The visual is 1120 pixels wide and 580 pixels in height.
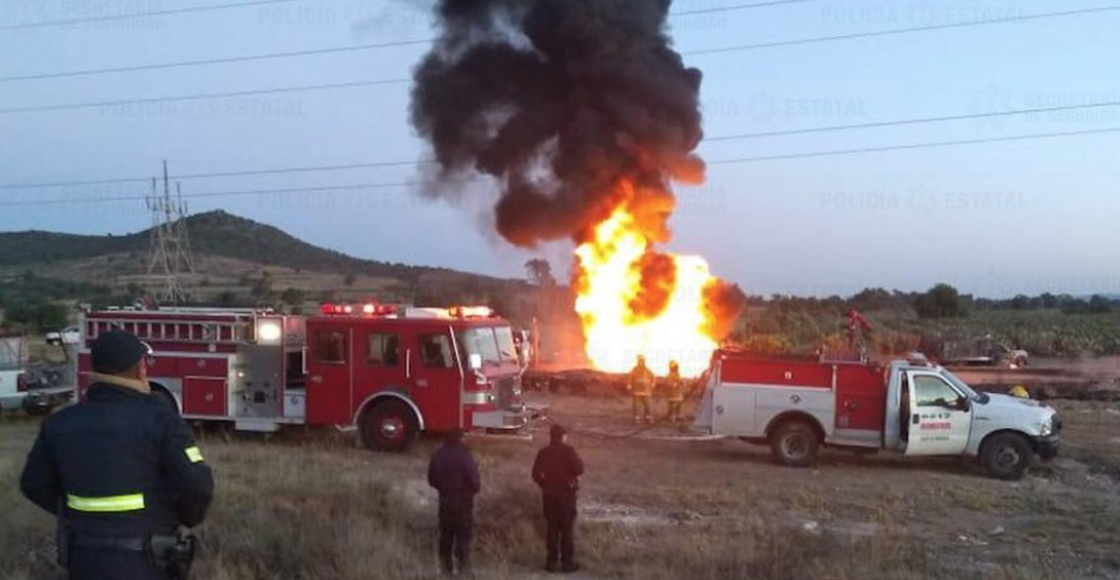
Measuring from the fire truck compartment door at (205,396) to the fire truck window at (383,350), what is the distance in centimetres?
269

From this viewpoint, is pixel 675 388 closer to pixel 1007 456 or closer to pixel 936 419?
pixel 936 419

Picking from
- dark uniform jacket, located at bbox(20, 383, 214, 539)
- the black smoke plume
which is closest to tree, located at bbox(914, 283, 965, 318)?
the black smoke plume

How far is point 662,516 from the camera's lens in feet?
43.4

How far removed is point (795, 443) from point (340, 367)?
739cm

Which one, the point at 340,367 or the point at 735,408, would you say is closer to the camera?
the point at 735,408

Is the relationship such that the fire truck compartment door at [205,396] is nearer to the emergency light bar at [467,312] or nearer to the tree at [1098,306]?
the emergency light bar at [467,312]

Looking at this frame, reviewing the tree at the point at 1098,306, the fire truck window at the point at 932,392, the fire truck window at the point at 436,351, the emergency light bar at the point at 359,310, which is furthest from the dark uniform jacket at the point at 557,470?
the tree at the point at 1098,306

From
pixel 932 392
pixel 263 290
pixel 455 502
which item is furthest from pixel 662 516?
pixel 263 290

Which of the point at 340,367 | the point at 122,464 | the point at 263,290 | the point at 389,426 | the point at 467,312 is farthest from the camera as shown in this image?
the point at 263,290

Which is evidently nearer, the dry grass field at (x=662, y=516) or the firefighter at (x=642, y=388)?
the dry grass field at (x=662, y=516)

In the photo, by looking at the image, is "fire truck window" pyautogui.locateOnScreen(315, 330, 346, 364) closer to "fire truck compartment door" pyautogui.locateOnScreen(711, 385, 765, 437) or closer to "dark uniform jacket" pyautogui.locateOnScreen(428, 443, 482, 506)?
"fire truck compartment door" pyautogui.locateOnScreen(711, 385, 765, 437)

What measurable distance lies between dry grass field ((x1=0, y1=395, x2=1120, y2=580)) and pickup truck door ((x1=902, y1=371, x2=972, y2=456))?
1.53 feet

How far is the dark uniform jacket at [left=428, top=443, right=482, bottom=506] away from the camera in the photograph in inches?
395

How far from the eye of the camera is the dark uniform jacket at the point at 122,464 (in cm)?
479
